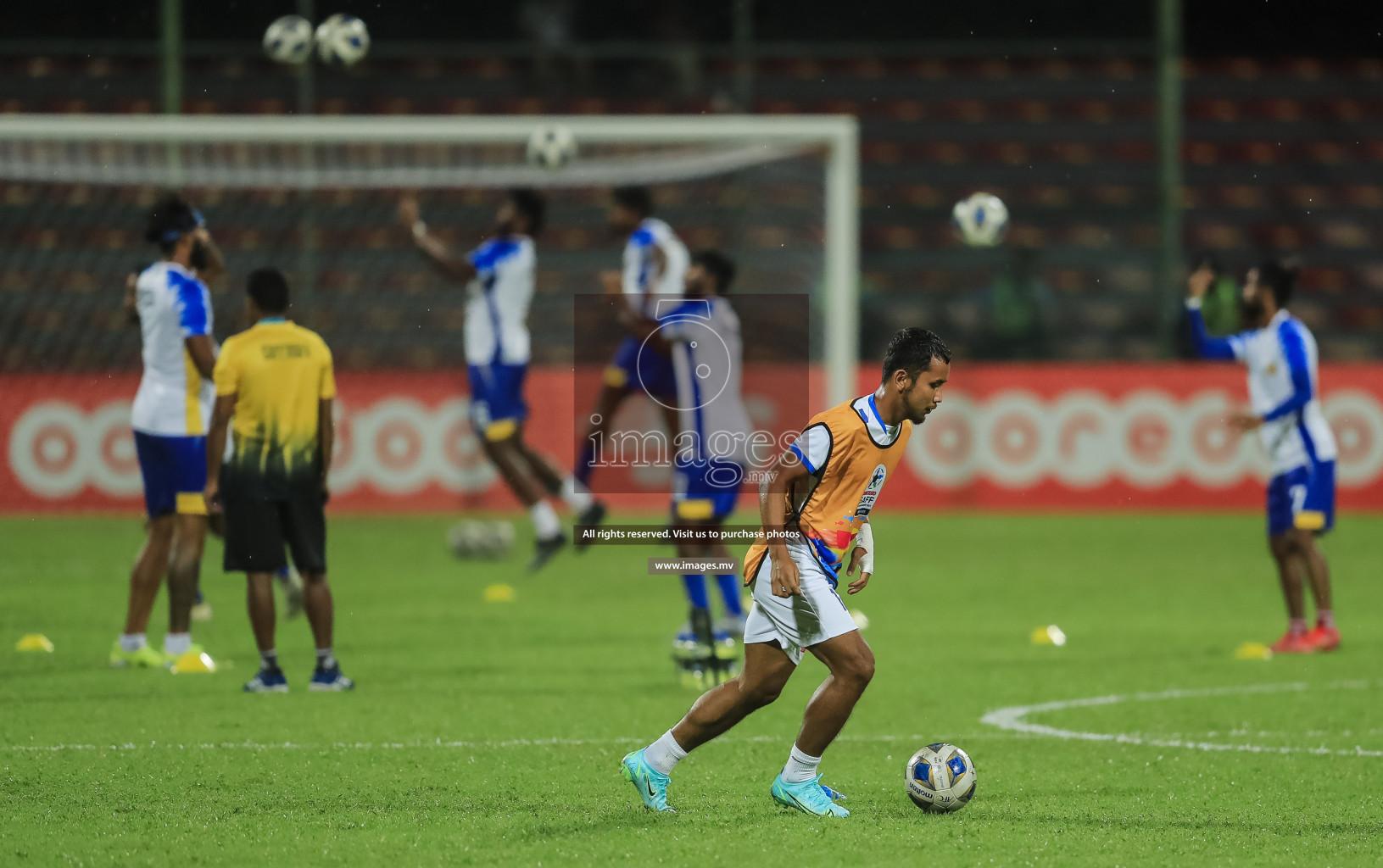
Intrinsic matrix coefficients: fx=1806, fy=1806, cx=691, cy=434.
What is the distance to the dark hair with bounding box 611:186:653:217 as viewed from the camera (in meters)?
11.9

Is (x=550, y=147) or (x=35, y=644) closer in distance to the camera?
(x=35, y=644)

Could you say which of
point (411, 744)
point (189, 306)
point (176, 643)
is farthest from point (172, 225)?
point (411, 744)

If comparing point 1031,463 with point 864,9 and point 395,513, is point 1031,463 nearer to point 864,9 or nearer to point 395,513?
point 395,513

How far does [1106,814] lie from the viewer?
630cm

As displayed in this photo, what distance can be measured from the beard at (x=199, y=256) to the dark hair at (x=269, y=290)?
876mm

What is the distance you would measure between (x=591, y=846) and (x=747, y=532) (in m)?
7.96

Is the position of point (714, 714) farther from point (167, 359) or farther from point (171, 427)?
point (167, 359)

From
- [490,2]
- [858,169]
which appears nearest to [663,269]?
[858,169]

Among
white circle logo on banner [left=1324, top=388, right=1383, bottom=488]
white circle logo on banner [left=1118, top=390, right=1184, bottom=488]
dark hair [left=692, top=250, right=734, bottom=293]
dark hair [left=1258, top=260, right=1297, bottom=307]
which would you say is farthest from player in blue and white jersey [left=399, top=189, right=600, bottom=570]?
white circle logo on banner [left=1324, top=388, right=1383, bottom=488]

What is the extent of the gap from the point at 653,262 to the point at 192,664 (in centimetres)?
405

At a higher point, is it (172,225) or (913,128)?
(913,128)

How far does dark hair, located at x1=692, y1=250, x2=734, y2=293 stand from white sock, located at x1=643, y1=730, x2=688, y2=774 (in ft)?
13.5

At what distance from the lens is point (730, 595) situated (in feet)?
34.5

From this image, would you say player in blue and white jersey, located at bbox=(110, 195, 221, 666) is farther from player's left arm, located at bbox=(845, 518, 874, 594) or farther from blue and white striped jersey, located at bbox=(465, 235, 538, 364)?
blue and white striped jersey, located at bbox=(465, 235, 538, 364)
